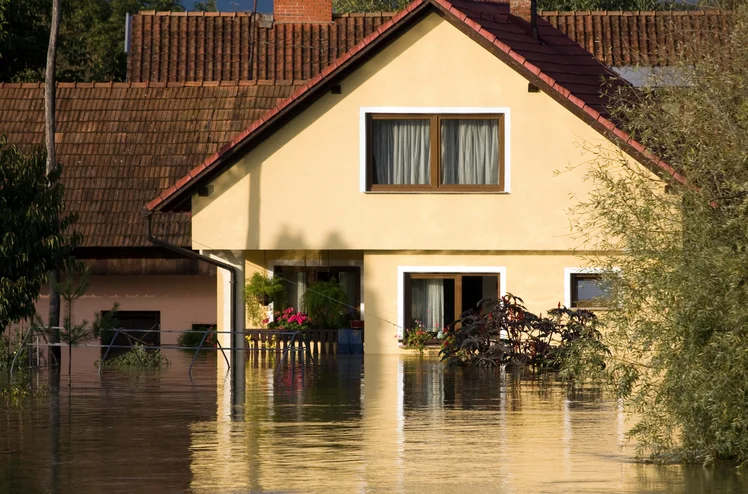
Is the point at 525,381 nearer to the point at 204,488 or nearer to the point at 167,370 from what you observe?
the point at 167,370

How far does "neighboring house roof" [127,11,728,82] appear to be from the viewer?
39.1m

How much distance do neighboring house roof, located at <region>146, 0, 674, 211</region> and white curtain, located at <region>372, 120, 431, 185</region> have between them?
1436 mm

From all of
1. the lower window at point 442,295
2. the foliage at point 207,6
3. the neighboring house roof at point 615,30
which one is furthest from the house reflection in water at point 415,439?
the foliage at point 207,6

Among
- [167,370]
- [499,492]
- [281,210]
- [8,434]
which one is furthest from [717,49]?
[281,210]

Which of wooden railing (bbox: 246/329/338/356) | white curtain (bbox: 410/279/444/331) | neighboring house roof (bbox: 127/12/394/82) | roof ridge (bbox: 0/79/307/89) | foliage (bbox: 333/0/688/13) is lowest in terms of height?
wooden railing (bbox: 246/329/338/356)

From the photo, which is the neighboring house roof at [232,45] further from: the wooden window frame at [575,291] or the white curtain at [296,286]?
the wooden window frame at [575,291]

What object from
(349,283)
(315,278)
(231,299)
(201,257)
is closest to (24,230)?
(201,257)

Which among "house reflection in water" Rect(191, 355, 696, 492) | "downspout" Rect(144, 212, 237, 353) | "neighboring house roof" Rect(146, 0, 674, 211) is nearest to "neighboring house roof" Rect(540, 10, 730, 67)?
"neighboring house roof" Rect(146, 0, 674, 211)

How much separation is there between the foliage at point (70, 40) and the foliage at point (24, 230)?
9.42 metres

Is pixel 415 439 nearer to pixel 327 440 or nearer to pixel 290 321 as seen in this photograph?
pixel 327 440

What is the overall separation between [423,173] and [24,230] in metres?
7.87

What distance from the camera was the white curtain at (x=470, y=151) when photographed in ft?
91.4

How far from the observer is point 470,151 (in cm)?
2788

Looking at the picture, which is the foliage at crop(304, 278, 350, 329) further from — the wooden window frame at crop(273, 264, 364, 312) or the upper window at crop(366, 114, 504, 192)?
the upper window at crop(366, 114, 504, 192)
